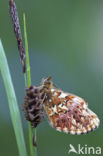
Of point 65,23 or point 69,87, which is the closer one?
point 69,87

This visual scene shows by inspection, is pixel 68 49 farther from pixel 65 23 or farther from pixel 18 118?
pixel 18 118

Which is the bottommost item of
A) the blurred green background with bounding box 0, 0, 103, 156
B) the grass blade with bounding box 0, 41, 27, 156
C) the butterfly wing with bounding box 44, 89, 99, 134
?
the grass blade with bounding box 0, 41, 27, 156

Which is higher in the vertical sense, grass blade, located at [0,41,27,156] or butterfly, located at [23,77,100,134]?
butterfly, located at [23,77,100,134]

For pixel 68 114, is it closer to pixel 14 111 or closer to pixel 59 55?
pixel 14 111

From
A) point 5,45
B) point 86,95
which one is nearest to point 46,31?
point 5,45

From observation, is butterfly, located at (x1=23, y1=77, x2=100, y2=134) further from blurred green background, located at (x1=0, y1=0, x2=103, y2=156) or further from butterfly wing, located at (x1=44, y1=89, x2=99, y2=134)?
blurred green background, located at (x1=0, y1=0, x2=103, y2=156)

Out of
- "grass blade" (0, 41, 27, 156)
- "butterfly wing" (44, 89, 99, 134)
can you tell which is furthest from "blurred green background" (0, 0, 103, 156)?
"grass blade" (0, 41, 27, 156)

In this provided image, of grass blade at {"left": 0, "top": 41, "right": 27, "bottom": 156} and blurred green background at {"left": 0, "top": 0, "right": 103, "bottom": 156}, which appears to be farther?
blurred green background at {"left": 0, "top": 0, "right": 103, "bottom": 156}
